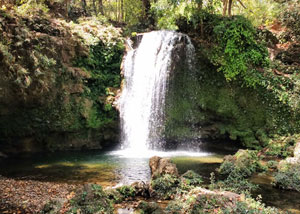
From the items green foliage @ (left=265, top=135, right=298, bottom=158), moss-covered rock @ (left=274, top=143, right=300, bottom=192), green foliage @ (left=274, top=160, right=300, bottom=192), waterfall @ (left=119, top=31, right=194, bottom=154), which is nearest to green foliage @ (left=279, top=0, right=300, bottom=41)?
waterfall @ (left=119, top=31, right=194, bottom=154)

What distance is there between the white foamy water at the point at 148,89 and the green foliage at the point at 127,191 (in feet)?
23.1

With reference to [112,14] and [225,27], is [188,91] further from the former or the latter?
[112,14]

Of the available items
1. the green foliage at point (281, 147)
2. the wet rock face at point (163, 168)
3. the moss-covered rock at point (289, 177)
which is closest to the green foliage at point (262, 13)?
the green foliage at point (281, 147)

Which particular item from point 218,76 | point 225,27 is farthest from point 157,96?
point 225,27

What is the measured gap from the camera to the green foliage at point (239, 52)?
13867 millimetres

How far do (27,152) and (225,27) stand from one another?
12.1m

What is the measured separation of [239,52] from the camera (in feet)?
46.8

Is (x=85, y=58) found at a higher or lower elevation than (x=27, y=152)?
higher

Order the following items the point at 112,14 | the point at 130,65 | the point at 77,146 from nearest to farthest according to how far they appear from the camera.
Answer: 1. the point at 77,146
2. the point at 130,65
3. the point at 112,14

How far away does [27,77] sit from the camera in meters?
10.7

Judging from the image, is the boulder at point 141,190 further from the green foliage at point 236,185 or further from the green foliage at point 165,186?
the green foliage at point 236,185

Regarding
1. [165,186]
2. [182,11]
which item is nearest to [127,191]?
[165,186]

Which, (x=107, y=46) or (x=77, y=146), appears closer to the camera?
(x=77, y=146)

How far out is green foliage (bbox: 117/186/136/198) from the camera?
21.2ft
